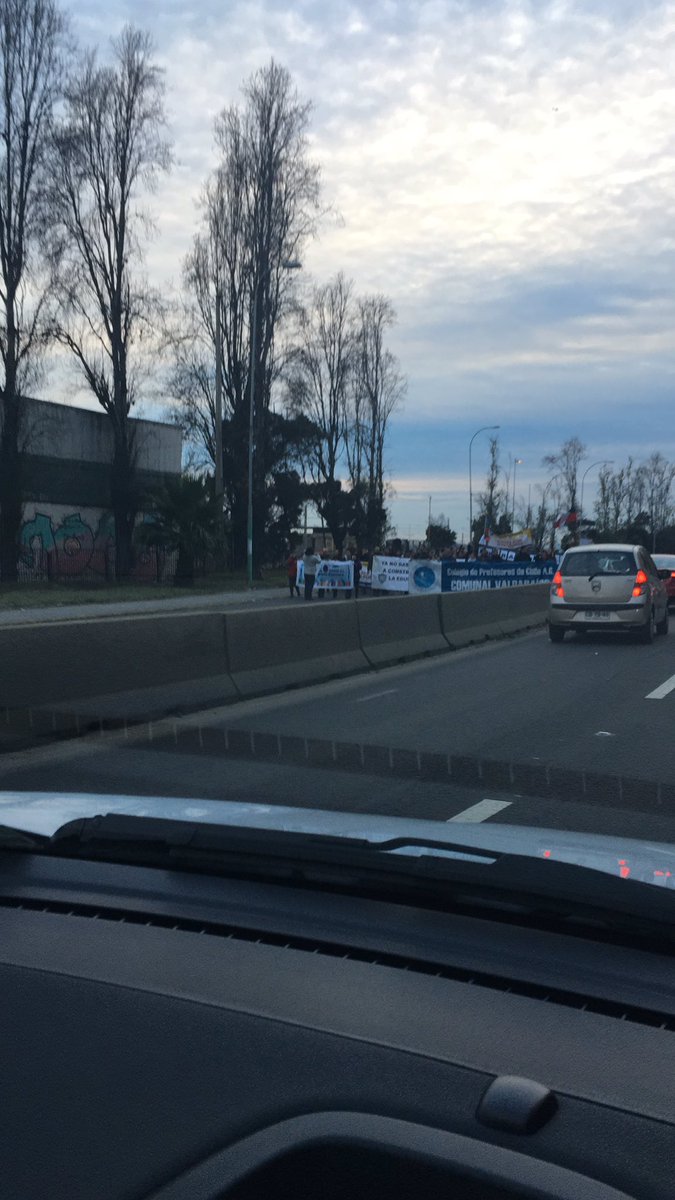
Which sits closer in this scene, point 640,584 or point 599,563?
point 640,584

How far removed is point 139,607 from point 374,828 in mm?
27075

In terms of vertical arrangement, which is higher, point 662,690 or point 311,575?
A: point 311,575

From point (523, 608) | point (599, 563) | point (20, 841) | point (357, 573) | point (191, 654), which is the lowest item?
point (523, 608)

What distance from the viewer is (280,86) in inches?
1786

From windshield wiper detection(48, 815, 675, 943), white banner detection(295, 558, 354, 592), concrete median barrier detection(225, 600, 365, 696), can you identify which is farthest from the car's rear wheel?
windshield wiper detection(48, 815, 675, 943)

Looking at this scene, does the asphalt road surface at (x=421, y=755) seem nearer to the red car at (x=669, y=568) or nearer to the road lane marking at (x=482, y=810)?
the road lane marking at (x=482, y=810)

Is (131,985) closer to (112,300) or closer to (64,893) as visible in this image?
(64,893)

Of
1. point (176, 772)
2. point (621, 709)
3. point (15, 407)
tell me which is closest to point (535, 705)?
point (621, 709)

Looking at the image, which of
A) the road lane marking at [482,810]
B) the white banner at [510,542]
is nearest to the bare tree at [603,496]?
the white banner at [510,542]

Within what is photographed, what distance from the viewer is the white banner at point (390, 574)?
34.9 m

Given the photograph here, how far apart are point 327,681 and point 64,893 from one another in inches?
469

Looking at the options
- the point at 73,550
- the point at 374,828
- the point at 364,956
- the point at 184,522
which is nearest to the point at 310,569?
the point at 184,522

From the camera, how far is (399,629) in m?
17.8

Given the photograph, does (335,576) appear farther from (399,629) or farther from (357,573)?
(399,629)
